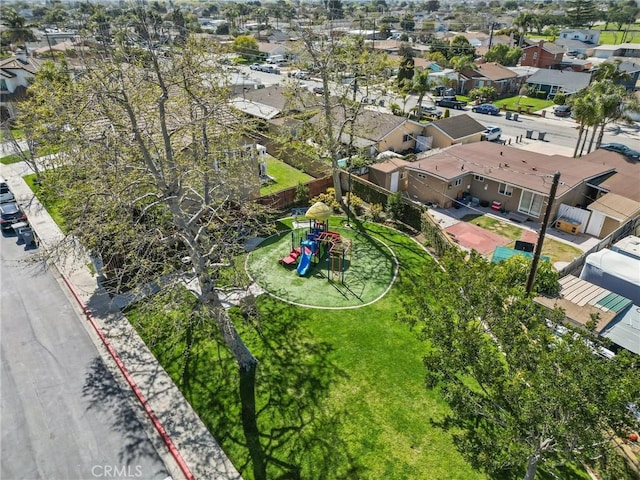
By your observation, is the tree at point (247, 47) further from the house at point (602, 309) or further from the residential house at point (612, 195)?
the house at point (602, 309)

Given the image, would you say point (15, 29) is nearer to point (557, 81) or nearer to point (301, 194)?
point (301, 194)

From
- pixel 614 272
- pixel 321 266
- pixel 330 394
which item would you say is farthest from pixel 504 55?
pixel 330 394

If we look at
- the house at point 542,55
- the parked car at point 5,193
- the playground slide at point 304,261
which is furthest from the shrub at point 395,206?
the house at point 542,55

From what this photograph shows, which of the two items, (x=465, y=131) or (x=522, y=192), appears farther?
(x=465, y=131)

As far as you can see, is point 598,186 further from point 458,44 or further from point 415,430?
point 458,44

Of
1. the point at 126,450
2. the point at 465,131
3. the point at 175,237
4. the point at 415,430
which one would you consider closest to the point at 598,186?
the point at 465,131

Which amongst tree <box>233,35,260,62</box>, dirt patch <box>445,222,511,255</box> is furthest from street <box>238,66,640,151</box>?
tree <box>233,35,260,62</box>
